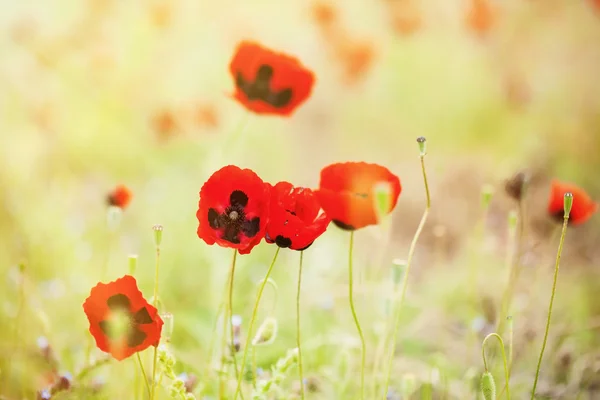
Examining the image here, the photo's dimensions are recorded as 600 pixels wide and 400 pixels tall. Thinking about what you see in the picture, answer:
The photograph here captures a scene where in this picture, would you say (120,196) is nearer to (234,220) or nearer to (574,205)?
(234,220)

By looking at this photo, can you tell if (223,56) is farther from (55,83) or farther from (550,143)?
(550,143)

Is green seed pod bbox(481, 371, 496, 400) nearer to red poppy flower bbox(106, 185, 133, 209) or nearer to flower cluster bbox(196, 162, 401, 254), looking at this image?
flower cluster bbox(196, 162, 401, 254)

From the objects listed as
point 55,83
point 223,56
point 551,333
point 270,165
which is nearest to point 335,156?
point 270,165

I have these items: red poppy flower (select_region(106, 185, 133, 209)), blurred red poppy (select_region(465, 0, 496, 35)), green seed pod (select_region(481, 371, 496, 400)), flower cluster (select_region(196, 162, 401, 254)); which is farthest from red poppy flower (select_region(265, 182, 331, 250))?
blurred red poppy (select_region(465, 0, 496, 35))

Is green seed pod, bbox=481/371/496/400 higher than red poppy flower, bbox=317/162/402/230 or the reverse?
the reverse

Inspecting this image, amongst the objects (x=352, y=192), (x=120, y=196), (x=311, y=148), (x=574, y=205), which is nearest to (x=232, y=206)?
→ (x=352, y=192)

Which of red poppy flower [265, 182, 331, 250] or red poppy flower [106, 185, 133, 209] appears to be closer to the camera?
red poppy flower [265, 182, 331, 250]
